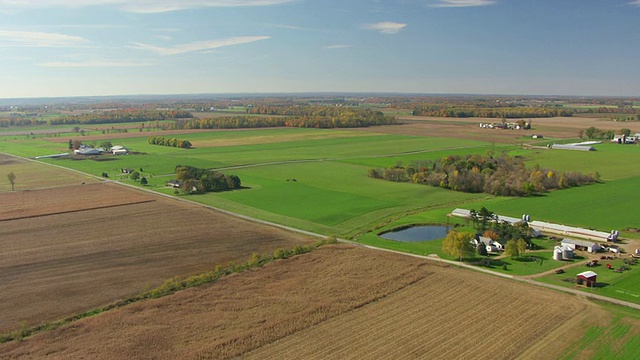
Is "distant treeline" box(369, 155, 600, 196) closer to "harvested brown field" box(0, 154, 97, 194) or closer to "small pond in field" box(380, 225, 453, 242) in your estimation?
"small pond in field" box(380, 225, 453, 242)

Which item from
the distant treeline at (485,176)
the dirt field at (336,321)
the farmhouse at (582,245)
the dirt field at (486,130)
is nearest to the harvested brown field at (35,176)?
the distant treeline at (485,176)

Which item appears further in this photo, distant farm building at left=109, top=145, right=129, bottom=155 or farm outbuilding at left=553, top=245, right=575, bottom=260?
distant farm building at left=109, top=145, right=129, bottom=155

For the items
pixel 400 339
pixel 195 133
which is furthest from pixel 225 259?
pixel 195 133

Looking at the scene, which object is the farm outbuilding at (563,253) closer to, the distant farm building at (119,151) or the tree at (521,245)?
the tree at (521,245)

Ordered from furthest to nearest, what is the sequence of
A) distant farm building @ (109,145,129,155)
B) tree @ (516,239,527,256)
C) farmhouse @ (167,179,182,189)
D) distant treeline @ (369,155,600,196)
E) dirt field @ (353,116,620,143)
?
dirt field @ (353,116,620,143)
distant farm building @ (109,145,129,155)
farmhouse @ (167,179,182,189)
distant treeline @ (369,155,600,196)
tree @ (516,239,527,256)

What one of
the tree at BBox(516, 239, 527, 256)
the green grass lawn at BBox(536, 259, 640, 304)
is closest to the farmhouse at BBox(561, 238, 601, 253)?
the green grass lawn at BBox(536, 259, 640, 304)

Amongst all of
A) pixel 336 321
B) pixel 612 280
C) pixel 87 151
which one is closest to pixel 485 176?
pixel 612 280
